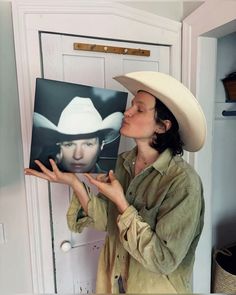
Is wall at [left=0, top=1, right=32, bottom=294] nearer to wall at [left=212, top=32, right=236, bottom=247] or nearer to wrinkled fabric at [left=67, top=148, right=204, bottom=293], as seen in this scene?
wrinkled fabric at [left=67, top=148, right=204, bottom=293]

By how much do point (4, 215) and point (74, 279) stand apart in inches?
19.0

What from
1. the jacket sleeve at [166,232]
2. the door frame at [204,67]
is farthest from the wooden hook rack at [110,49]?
the jacket sleeve at [166,232]

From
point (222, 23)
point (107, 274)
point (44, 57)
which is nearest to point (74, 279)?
point (107, 274)

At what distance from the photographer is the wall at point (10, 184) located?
1036 millimetres

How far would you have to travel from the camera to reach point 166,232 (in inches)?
26.8

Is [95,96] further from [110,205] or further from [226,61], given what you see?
[226,61]

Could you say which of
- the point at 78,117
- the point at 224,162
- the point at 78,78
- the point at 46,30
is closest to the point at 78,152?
the point at 78,117

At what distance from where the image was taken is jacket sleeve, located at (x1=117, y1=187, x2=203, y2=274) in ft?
2.23

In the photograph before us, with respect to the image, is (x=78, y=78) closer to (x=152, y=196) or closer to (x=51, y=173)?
(x=51, y=173)

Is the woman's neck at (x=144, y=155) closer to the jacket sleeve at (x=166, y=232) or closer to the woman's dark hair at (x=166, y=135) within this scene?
the woman's dark hair at (x=166, y=135)

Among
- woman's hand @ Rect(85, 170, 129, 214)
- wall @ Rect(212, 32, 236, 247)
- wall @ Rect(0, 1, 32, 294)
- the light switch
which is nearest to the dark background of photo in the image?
woman's hand @ Rect(85, 170, 129, 214)

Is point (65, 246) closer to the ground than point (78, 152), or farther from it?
closer to the ground

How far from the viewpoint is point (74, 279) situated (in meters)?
1.29

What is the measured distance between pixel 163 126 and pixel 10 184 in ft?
2.34
